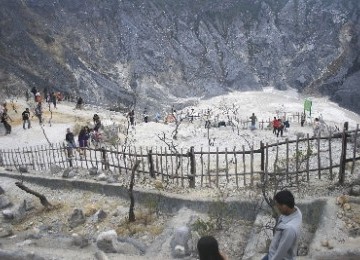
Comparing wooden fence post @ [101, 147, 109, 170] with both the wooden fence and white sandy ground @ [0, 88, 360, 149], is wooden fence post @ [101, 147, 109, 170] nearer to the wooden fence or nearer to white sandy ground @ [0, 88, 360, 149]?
the wooden fence

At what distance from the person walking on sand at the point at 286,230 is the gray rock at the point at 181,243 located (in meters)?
3.36

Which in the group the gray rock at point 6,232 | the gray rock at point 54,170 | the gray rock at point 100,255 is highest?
the gray rock at point 54,170

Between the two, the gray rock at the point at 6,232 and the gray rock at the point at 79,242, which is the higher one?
the gray rock at the point at 79,242

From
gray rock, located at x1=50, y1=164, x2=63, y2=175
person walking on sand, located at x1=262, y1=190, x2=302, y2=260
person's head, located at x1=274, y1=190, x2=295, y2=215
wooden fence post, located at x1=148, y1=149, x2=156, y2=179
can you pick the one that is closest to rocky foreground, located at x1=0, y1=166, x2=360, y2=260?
wooden fence post, located at x1=148, y1=149, x2=156, y2=179

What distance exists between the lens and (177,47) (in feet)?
163

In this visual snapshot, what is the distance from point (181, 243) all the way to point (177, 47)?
4332 cm

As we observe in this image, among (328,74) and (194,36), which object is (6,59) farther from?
(328,74)

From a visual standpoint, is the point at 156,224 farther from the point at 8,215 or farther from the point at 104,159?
the point at 104,159

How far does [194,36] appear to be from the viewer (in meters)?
51.2

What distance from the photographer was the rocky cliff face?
38.5 meters

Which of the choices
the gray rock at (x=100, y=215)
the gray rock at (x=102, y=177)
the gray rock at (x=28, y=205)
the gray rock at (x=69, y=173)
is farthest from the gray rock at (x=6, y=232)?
the gray rock at (x=69, y=173)

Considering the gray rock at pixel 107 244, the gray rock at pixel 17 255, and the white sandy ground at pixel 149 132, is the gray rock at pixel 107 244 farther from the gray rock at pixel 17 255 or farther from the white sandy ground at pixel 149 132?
the white sandy ground at pixel 149 132

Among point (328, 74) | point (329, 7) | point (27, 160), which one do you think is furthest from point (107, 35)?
point (27, 160)

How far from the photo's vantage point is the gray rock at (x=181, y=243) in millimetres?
7694
